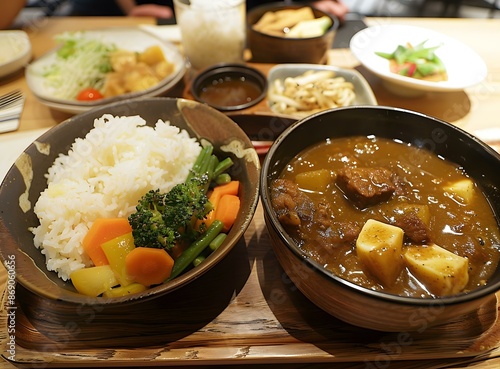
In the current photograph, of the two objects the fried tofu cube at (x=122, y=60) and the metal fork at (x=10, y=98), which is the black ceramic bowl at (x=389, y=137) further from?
the metal fork at (x=10, y=98)

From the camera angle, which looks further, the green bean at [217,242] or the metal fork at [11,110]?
the metal fork at [11,110]

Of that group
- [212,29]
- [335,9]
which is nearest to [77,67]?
[212,29]

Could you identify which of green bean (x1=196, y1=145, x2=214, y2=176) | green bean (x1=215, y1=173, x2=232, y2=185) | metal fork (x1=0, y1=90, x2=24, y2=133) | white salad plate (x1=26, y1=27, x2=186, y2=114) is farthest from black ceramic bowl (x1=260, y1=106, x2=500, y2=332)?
metal fork (x1=0, y1=90, x2=24, y2=133)

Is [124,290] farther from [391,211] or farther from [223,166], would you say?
[391,211]

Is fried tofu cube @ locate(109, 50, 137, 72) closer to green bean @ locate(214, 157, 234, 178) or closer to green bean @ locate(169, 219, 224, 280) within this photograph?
green bean @ locate(214, 157, 234, 178)

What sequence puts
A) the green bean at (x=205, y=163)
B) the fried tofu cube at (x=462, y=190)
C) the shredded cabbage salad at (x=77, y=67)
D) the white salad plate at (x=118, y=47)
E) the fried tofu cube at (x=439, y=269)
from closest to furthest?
1. the fried tofu cube at (x=439, y=269)
2. the fried tofu cube at (x=462, y=190)
3. the green bean at (x=205, y=163)
4. the white salad plate at (x=118, y=47)
5. the shredded cabbage salad at (x=77, y=67)

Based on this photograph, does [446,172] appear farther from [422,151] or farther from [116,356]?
[116,356]

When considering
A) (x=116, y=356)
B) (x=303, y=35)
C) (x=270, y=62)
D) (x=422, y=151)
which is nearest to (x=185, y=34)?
(x=270, y=62)

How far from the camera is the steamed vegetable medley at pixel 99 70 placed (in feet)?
9.72

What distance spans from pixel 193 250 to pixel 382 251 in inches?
31.2

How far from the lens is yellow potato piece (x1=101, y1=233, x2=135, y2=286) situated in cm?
160

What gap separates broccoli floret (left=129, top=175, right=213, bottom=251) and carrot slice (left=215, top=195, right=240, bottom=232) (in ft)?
0.23

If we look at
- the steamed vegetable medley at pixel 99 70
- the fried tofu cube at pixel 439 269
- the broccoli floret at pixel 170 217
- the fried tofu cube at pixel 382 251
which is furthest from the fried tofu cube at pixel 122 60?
the fried tofu cube at pixel 439 269

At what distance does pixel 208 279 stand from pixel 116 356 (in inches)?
19.0
